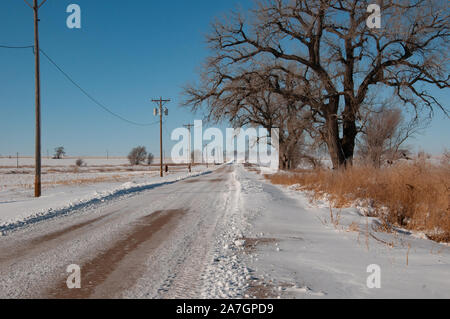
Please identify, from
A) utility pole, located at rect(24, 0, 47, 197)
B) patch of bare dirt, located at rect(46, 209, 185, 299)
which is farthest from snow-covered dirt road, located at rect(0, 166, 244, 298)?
utility pole, located at rect(24, 0, 47, 197)

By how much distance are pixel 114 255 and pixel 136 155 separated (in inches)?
4426

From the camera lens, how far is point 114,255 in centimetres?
407

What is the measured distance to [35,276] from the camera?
10.8ft

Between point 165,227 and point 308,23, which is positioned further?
point 308,23

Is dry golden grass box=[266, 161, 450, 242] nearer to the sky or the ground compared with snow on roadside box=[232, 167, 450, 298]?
nearer to the sky

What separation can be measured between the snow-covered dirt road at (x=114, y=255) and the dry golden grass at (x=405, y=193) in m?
4.09

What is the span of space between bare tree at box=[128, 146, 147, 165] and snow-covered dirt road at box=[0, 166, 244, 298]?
10851cm

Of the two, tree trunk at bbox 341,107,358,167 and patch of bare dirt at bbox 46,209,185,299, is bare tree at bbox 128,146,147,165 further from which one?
patch of bare dirt at bbox 46,209,185,299

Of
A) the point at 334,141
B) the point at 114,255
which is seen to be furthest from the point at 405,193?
the point at 114,255

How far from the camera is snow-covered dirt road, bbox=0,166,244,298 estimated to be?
2.91 m

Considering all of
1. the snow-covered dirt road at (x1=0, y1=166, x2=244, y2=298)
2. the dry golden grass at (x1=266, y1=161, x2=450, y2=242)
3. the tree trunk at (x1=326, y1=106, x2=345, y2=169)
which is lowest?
the snow-covered dirt road at (x1=0, y1=166, x2=244, y2=298)
